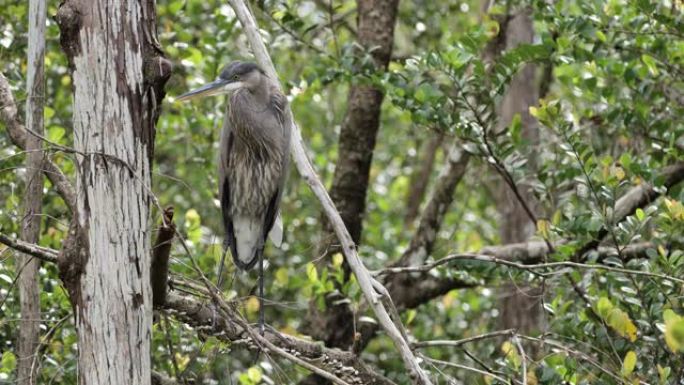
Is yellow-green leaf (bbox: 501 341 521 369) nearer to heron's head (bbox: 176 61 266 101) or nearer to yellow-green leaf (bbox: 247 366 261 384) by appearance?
yellow-green leaf (bbox: 247 366 261 384)

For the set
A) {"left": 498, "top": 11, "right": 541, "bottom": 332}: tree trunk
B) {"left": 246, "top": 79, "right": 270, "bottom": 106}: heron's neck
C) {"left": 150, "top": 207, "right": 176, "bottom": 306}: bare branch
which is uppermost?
{"left": 246, "top": 79, "right": 270, "bottom": 106}: heron's neck

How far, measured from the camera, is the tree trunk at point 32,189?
9.59 ft

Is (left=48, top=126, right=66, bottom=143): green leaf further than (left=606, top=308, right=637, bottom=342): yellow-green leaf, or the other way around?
(left=48, top=126, right=66, bottom=143): green leaf

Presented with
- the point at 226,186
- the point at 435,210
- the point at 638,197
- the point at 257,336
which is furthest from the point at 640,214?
the point at 226,186

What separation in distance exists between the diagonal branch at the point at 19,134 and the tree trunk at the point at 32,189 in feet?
0.11

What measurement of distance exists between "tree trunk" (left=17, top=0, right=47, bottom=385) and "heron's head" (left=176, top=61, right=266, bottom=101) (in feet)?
3.44

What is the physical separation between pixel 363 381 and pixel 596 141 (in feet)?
6.85

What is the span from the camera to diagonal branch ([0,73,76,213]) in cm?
287

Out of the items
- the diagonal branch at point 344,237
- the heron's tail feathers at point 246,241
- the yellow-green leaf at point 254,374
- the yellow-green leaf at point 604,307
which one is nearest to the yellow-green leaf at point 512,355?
the yellow-green leaf at point 604,307

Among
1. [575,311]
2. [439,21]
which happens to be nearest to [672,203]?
[575,311]

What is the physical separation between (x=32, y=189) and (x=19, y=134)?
17 cm

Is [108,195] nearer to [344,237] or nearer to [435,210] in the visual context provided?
[344,237]

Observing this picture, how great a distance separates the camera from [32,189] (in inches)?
118

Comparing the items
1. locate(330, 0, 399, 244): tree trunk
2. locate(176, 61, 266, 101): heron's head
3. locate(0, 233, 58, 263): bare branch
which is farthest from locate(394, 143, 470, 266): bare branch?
locate(0, 233, 58, 263): bare branch
